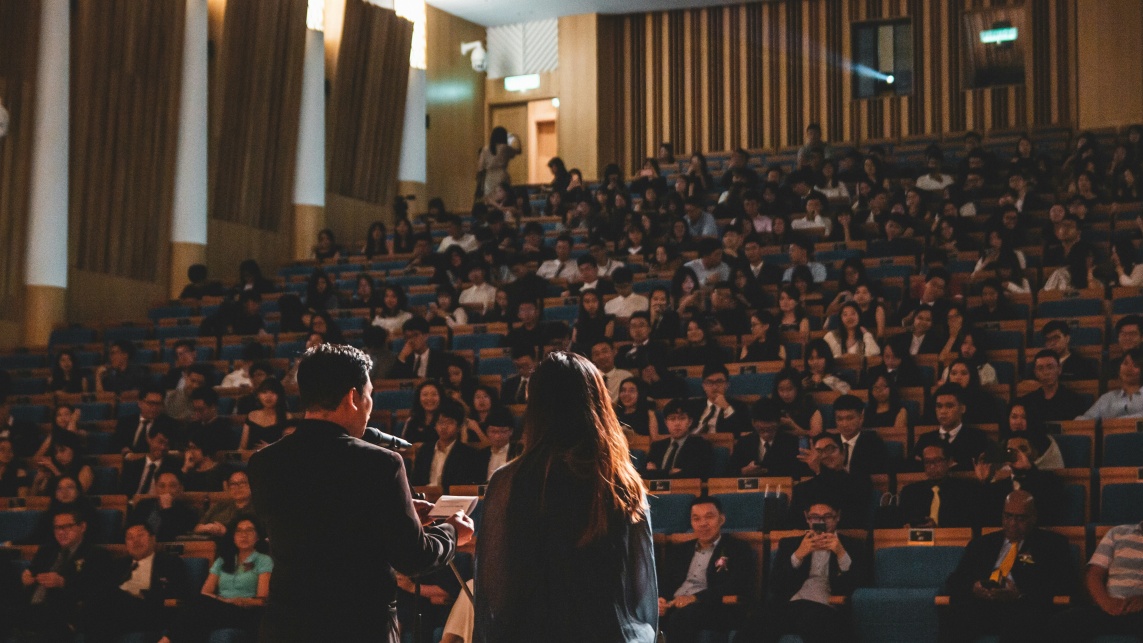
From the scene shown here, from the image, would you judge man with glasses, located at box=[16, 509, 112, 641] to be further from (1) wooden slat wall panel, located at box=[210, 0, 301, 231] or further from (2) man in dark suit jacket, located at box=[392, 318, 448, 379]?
(1) wooden slat wall panel, located at box=[210, 0, 301, 231]

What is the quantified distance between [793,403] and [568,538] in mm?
5440

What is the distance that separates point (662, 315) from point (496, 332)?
4.77 feet

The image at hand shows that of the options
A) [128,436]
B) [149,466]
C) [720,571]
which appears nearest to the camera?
[720,571]

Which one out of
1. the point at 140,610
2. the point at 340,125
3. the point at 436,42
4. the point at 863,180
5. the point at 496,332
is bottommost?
the point at 140,610

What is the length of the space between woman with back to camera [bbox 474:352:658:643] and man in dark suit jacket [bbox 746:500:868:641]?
3401 millimetres

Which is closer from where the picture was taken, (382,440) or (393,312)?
(382,440)

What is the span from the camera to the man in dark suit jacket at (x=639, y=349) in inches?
341

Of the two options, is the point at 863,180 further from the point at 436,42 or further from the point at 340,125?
the point at 436,42

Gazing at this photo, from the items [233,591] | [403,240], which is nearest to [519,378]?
[233,591]

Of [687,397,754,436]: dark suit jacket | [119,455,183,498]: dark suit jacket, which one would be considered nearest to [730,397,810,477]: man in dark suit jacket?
[687,397,754,436]: dark suit jacket

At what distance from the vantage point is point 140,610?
21.6 ft

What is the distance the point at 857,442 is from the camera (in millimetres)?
6871

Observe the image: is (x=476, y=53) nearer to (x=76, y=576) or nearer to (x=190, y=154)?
(x=190, y=154)

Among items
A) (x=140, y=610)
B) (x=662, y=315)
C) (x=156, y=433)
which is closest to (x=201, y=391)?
(x=156, y=433)
